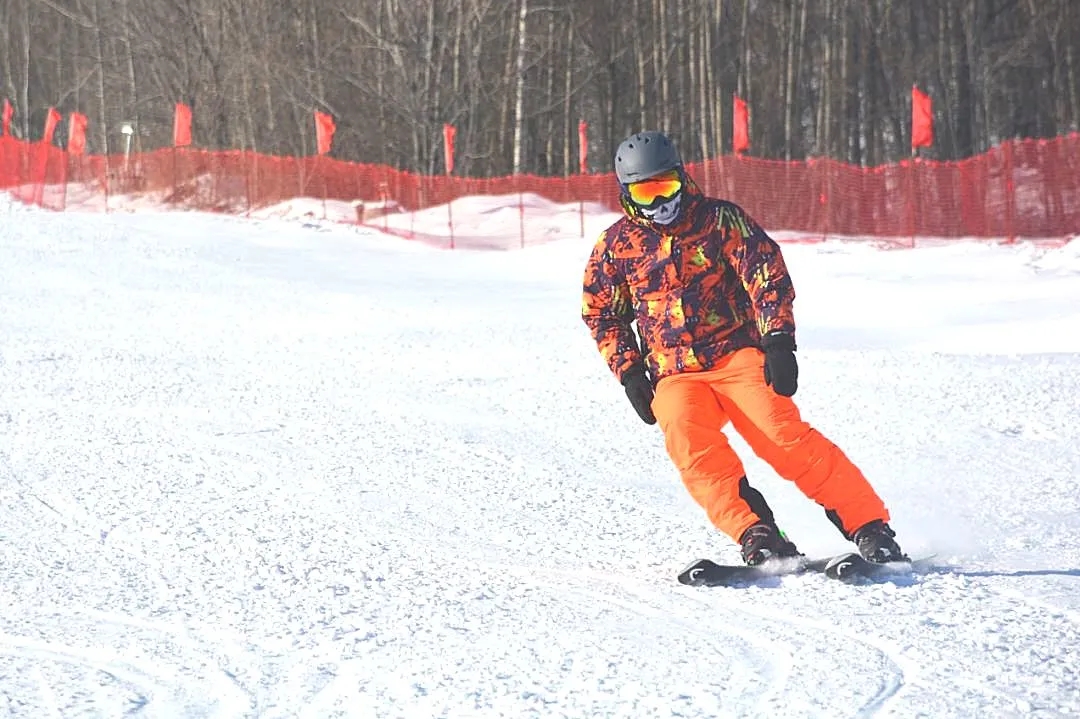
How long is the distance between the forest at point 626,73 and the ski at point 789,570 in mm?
27451

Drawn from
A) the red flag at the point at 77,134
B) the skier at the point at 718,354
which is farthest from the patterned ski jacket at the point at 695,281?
the red flag at the point at 77,134

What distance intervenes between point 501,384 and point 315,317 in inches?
165

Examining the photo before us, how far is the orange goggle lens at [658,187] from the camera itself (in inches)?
181

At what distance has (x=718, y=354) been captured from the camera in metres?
4.72

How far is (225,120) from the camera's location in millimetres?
37719

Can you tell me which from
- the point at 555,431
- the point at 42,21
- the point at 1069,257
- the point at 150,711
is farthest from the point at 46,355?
the point at 42,21

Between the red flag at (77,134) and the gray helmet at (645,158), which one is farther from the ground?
the red flag at (77,134)

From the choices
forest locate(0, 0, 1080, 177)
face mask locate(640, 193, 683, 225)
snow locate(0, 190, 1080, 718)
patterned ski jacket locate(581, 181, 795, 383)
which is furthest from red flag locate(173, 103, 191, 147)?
face mask locate(640, 193, 683, 225)

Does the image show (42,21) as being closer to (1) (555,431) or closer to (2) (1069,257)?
(2) (1069,257)

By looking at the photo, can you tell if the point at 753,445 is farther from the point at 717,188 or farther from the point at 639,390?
the point at 717,188

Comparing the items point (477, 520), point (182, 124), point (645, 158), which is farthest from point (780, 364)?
point (182, 124)

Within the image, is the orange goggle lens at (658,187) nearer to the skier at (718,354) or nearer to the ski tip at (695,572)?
the skier at (718,354)

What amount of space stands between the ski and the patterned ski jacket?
2.23 ft

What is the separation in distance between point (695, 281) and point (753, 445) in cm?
58
